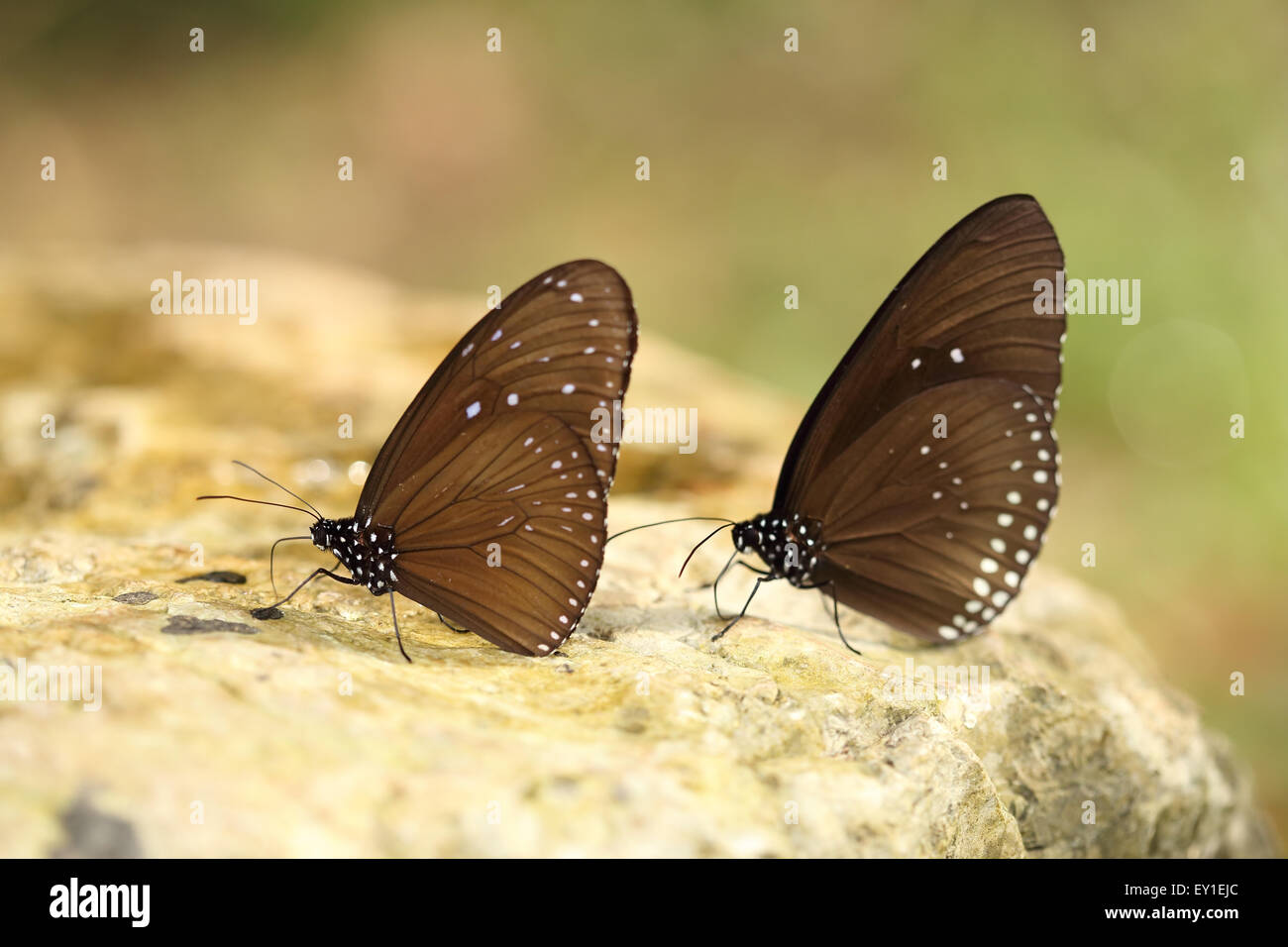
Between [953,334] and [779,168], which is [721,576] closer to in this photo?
[953,334]

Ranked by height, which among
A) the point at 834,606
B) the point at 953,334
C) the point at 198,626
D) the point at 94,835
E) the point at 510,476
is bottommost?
the point at 94,835

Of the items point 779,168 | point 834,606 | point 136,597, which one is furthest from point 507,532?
point 779,168

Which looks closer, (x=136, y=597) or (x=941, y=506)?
(x=136, y=597)

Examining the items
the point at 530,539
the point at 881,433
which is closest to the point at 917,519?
the point at 881,433

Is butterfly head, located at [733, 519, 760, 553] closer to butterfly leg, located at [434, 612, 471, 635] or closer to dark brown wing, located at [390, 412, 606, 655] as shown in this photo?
dark brown wing, located at [390, 412, 606, 655]

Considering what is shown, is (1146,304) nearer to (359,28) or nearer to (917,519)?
(917,519)

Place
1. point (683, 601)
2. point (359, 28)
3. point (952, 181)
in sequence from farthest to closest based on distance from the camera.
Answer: point (359, 28), point (952, 181), point (683, 601)

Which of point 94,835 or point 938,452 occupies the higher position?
point 938,452
